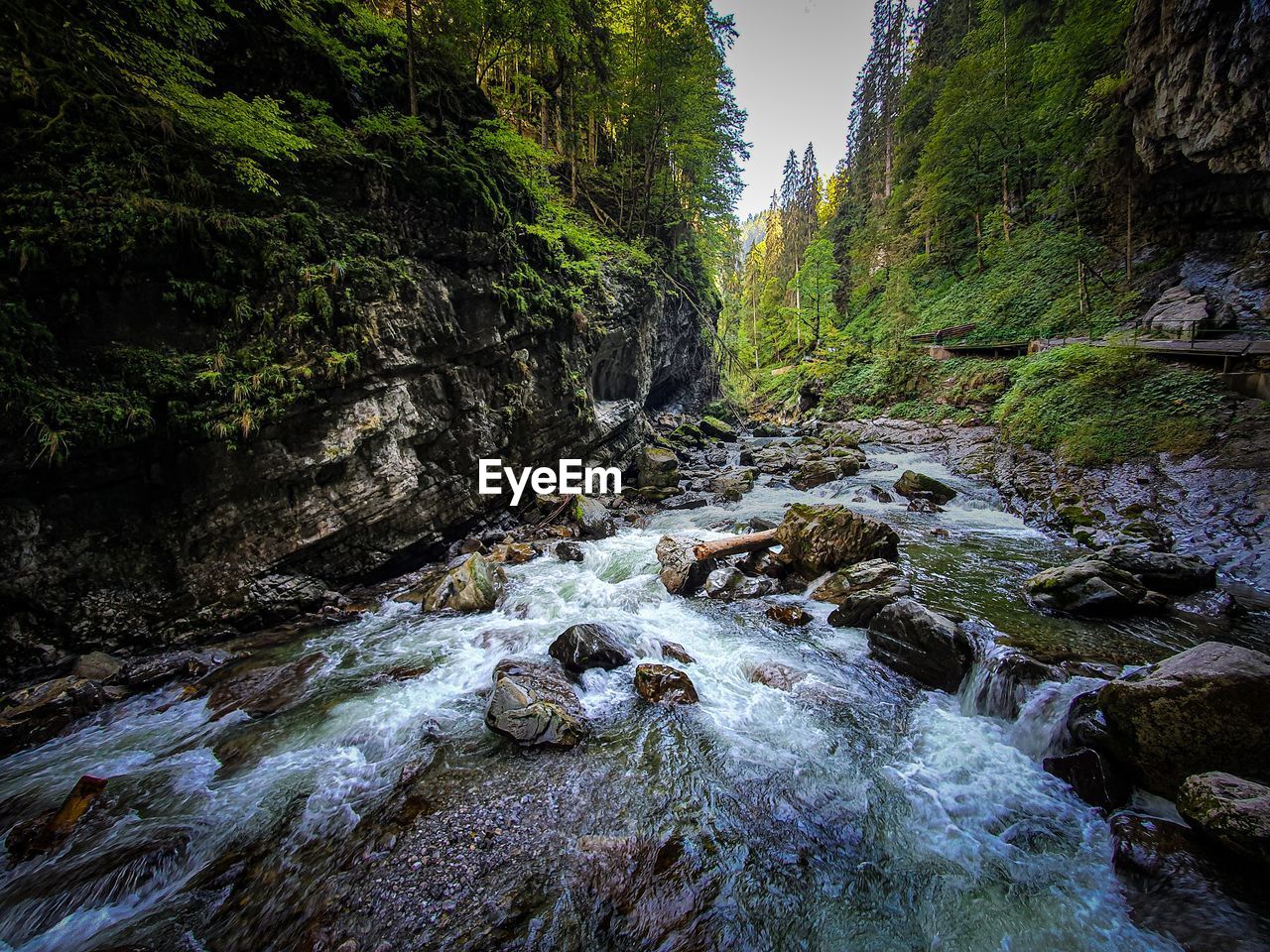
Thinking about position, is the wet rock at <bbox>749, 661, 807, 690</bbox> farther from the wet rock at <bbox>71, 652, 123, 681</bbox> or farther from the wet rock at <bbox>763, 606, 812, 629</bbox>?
the wet rock at <bbox>71, 652, 123, 681</bbox>

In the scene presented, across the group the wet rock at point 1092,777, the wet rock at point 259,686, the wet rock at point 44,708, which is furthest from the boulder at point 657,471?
the wet rock at point 44,708

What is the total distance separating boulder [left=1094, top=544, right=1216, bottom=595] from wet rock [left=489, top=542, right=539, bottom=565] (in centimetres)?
1098

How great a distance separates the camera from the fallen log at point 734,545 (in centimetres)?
958

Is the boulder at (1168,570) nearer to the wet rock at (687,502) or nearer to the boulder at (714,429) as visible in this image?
the wet rock at (687,502)

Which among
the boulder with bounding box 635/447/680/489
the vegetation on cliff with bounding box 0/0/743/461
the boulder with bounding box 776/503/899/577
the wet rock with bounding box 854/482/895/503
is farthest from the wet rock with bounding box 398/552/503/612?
the wet rock with bounding box 854/482/895/503

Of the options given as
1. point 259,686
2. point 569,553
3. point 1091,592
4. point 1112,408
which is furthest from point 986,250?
point 259,686

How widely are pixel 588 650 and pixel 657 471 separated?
11177 millimetres

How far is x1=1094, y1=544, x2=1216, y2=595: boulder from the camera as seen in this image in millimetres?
6691

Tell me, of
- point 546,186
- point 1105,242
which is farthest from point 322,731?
point 1105,242

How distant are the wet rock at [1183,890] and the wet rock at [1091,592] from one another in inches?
150

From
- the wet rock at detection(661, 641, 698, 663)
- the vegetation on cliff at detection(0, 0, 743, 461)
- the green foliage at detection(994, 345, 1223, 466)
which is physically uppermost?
the vegetation on cliff at detection(0, 0, 743, 461)

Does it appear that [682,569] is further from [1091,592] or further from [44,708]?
[44,708]

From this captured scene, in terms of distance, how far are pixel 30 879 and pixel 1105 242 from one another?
111 ft

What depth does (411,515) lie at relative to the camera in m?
9.44
